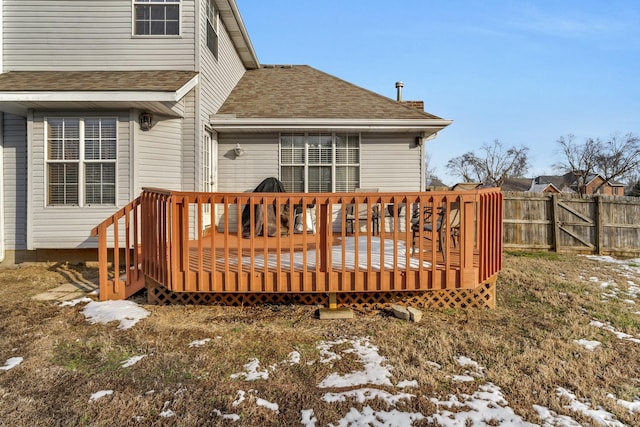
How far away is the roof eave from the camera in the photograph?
23.1 ft

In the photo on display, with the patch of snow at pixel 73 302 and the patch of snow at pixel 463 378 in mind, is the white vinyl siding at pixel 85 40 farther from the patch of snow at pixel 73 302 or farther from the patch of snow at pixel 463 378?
the patch of snow at pixel 463 378

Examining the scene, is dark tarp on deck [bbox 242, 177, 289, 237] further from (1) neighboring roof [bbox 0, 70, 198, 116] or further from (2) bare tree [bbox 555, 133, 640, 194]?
(2) bare tree [bbox 555, 133, 640, 194]

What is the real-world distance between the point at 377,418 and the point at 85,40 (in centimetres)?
759

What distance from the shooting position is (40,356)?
9.68 ft

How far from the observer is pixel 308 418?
213 centimetres

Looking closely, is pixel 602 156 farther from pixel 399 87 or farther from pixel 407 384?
pixel 407 384

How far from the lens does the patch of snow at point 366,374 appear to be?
2.53m

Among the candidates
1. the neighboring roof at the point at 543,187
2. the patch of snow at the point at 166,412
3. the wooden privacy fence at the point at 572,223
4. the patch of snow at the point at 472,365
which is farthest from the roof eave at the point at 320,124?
the neighboring roof at the point at 543,187

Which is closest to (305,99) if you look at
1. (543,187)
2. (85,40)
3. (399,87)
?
(399,87)

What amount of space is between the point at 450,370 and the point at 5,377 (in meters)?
3.29

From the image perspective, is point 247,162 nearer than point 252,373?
No

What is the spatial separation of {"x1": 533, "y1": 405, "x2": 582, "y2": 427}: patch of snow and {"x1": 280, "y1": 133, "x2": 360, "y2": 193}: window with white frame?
5.90 meters

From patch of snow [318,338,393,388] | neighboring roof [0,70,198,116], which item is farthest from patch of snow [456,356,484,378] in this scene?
neighboring roof [0,70,198,116]

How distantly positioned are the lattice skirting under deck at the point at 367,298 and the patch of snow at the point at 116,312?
0.28 m
